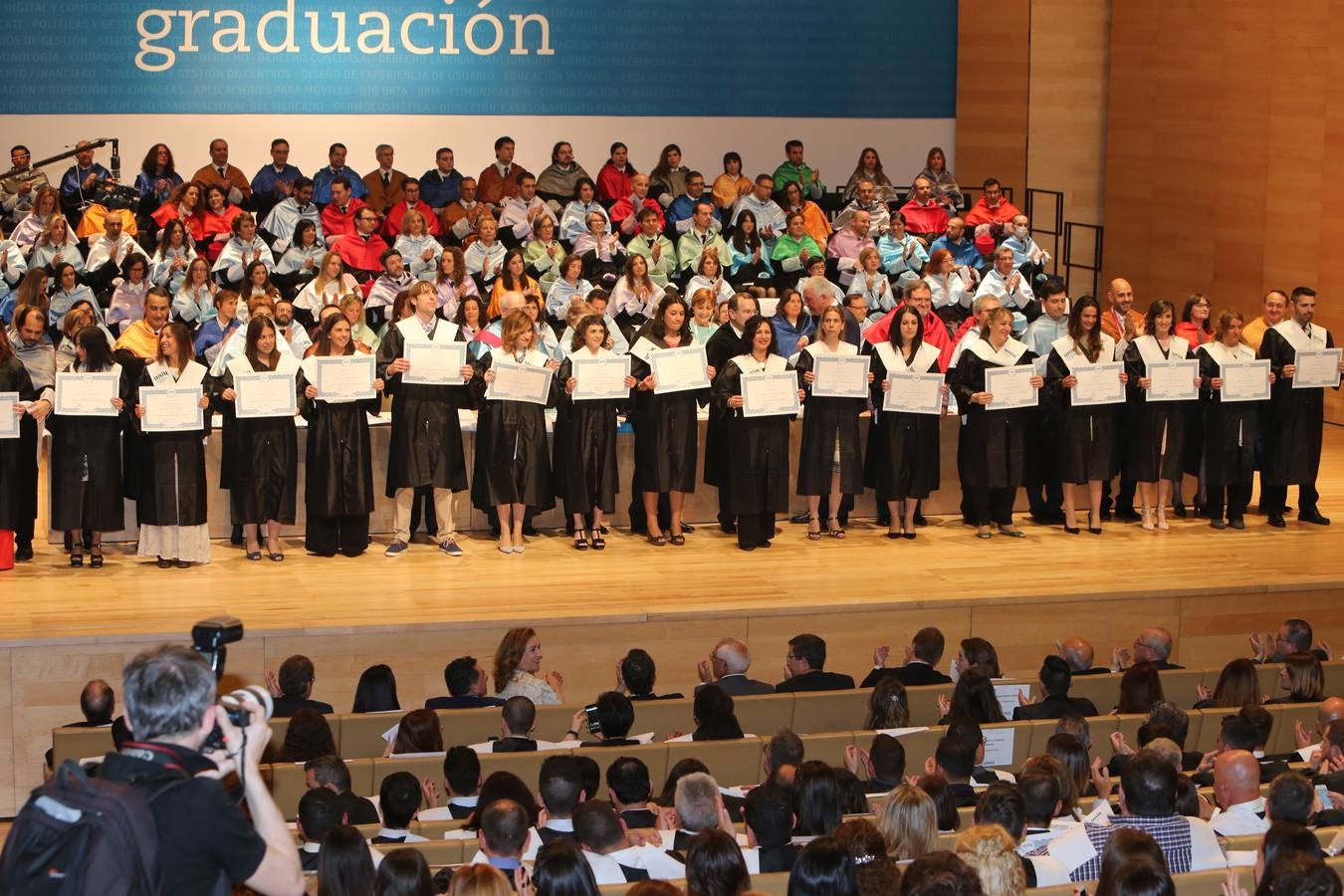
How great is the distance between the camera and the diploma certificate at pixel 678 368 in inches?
440

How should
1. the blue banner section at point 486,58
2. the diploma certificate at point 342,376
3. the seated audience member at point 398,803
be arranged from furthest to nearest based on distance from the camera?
the blue banner section at point 486,58 → the diploma certificate at point 342,376 → the seated audience member at point 398,803

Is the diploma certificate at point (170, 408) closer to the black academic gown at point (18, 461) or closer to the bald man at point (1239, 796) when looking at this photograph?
the black academic gown at point (18, 461)

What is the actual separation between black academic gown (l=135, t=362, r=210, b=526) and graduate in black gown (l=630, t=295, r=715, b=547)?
2.58 meters

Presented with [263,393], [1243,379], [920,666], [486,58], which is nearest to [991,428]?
[1243,379]

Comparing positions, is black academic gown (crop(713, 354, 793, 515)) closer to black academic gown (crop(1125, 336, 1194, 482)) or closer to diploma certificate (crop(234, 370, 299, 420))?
black academic gown (crop(1125, 336, 1194, 482))

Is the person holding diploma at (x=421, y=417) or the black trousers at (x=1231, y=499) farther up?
the person holding diploma at (x=421, y=417)

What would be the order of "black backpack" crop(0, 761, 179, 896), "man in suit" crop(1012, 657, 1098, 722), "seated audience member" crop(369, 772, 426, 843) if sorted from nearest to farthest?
"black backpack" crop(0, 761, 179, 896) < "seated audience member" crop(369, 772, 426, 843) < "man in suit" crop(1012, 657, 1098, 722)

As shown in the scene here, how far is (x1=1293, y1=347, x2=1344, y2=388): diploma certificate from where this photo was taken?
12.0 m

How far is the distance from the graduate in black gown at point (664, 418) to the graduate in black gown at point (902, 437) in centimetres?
112

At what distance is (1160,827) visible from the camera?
19.7ft

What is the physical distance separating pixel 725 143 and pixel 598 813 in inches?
550


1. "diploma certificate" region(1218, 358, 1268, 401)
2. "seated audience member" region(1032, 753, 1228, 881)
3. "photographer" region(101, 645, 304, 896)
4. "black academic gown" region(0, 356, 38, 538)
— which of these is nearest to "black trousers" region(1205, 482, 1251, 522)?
"diploma certificate" region(1218, 358, 1268, 401)

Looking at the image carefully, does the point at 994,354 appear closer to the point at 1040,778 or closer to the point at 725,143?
the point at 1040,778

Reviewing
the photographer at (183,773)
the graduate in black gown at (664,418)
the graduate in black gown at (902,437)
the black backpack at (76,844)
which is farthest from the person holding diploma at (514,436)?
the black backpack at (76,844)
